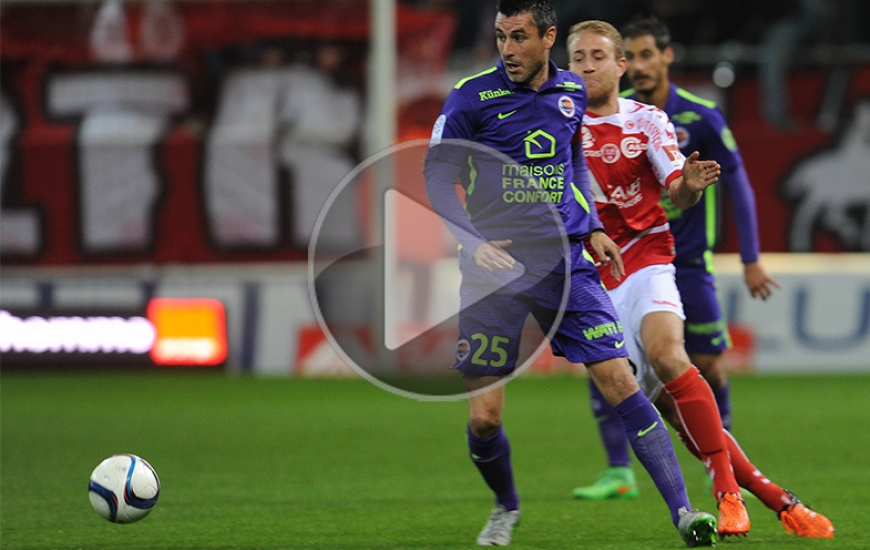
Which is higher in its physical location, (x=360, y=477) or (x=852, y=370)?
(x=360, y=477)

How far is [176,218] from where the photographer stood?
1534cm

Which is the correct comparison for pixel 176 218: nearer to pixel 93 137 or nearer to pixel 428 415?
pixel 93 137

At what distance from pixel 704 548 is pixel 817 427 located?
A: 4.80 metres

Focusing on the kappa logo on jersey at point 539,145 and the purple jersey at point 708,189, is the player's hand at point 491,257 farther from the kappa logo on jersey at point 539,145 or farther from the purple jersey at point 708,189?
the purple jersey at point 708,189

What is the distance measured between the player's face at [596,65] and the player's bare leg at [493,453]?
1330mm

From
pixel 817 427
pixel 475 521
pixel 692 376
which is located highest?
pixel 692 376

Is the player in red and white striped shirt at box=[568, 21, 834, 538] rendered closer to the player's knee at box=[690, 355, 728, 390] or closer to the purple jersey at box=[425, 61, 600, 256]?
the purple jersey at box=[425, 61, 600, 256]

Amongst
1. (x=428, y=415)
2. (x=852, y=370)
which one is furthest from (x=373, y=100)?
(x=852, y=370)

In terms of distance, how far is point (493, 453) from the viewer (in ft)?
17.2

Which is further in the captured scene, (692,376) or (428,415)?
(428,415)

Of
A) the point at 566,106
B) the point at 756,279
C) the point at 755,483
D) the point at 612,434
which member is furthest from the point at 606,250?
the point at 612,434

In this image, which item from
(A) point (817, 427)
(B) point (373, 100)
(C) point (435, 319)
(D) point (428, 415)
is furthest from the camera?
(B) point (373, 100)

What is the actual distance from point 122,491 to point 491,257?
175cm

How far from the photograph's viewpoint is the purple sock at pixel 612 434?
6.72m
